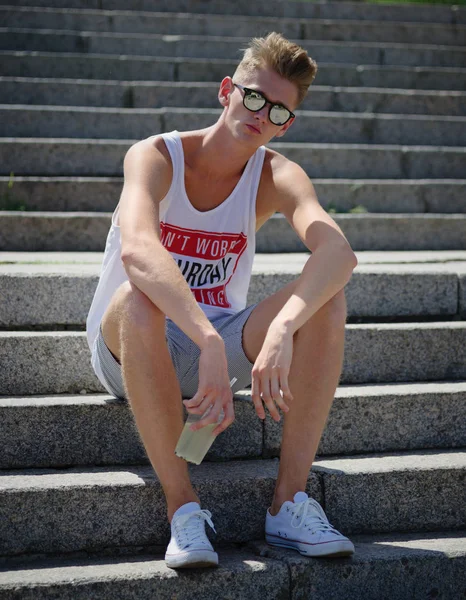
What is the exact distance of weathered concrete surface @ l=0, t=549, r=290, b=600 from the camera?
221 cm

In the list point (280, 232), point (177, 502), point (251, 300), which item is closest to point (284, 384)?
point (177, 502)

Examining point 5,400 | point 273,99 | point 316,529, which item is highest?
point 273,99

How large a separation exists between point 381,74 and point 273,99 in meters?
4.24

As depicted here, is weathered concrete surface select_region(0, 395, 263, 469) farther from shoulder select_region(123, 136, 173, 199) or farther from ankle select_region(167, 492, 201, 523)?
shoulder select_region(123, 136, 173, 199)

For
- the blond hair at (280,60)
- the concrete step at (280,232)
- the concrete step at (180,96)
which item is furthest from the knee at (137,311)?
the concrete step at (180,96)

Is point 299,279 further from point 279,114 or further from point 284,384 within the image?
point 279,114

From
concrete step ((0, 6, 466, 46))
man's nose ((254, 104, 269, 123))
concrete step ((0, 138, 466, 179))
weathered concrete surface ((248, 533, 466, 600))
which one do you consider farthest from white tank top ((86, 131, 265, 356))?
concrete step ((0, 6, 466, 46))

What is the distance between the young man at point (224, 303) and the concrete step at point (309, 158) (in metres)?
2.28

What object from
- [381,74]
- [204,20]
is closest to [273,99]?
[381,74]

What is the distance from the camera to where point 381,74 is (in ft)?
21.7

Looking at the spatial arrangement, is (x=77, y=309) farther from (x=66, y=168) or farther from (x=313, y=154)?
(x=313, y=154)

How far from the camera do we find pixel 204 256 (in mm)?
2889

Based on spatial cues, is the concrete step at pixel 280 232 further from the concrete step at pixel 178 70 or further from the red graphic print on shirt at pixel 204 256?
the concrete step at pixel 178 70

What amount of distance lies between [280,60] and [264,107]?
17cm
